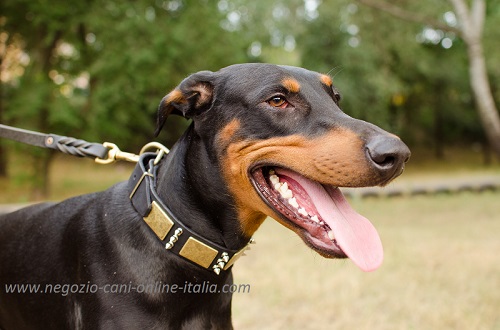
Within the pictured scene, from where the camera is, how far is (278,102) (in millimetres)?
2488

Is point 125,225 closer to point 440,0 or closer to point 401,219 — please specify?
point 401,219

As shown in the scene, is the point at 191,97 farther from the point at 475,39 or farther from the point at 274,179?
the point at 475,39

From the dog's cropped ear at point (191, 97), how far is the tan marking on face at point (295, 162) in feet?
1.00

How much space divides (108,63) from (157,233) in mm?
11656

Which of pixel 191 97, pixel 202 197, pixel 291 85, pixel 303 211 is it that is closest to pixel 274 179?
pixel 303 211

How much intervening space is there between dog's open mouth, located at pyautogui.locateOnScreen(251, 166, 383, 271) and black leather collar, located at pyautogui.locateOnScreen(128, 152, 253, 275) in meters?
0.33

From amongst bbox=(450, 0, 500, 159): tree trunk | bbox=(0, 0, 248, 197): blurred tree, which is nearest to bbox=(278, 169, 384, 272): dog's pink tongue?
bbox=(450, 0, 500, 159): tree trunk

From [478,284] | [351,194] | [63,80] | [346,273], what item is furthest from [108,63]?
[478,284]

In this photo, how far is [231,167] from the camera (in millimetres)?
2410

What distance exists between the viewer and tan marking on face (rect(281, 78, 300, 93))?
2477 mm

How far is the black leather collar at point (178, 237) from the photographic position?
230 centimetres

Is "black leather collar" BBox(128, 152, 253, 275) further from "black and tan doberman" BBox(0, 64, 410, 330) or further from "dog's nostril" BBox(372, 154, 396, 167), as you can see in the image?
"dog's nostril" BBox(372, 154, 396, 167)

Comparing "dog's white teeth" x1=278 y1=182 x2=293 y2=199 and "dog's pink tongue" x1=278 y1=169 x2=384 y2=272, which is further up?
"dog's white teeth" x1=278 y1=182 x2=293 y2=199

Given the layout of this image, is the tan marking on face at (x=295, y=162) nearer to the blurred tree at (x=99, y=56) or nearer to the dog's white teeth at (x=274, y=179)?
the dog's white teeth at (x=274, y=179)
